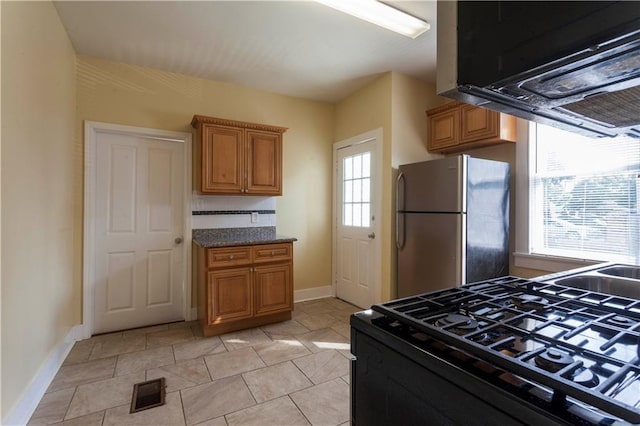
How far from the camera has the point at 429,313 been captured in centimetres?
86

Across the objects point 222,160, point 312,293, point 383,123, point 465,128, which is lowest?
point 312,293

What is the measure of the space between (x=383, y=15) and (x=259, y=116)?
1.94m

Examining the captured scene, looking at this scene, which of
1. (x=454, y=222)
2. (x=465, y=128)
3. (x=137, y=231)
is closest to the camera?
(x=454, y=222)

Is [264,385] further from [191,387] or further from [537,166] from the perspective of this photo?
[537,166]

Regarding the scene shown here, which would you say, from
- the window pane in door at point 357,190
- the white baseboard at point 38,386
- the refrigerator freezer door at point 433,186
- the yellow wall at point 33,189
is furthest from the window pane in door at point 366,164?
the white baseboard at point 38,386

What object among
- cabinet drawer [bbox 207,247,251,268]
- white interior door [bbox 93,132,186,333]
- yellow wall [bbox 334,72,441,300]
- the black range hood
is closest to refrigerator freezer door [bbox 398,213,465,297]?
yellow wall [bbox 334,72,441,300]

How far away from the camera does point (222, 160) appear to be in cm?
324

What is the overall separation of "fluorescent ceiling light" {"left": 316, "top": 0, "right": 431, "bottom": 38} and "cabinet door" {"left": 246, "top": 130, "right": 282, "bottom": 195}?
5.05ft

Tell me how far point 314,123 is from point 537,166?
263 cm

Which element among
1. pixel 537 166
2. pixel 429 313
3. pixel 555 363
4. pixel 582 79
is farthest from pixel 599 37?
pixel 537 166

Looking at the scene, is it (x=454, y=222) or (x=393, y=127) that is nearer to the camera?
(x=454, y=222)

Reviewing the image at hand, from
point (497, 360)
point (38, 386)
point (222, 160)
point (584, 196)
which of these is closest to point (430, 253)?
point (584, 196)

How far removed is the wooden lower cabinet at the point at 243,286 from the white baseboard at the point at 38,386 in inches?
42.9

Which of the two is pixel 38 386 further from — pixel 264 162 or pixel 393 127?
pixel 393 127
